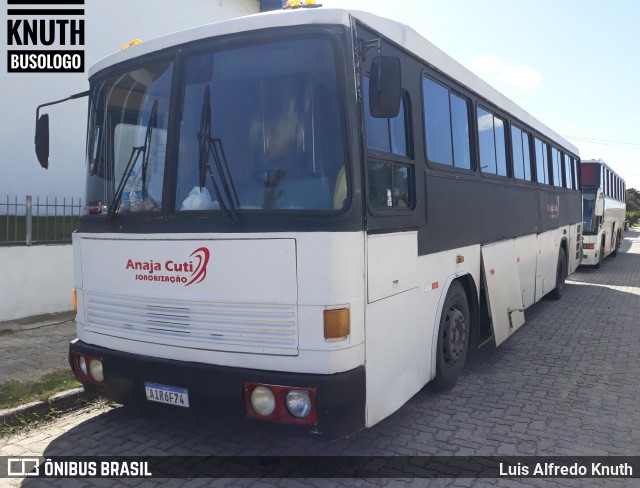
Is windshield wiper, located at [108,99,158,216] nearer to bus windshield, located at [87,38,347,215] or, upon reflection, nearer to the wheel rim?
bus windshield, located at [87,38,347,215]

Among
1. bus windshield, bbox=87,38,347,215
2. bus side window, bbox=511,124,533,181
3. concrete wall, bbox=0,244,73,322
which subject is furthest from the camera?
concrete wall, bbox=0,244,73,322

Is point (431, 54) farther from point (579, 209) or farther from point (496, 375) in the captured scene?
point (579, 209)

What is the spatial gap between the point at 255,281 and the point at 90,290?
62.3 inches

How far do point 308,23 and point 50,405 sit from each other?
379 centimetres

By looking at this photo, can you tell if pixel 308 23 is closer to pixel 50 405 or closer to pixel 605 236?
pixel 50 405

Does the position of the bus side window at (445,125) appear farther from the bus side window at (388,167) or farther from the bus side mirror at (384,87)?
the bus side mirror at (384,87)

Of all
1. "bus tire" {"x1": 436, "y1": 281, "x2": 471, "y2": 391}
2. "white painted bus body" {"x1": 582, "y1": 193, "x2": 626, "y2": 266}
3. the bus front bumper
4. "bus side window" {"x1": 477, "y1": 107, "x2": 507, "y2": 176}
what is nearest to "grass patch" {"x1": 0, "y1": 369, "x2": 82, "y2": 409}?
the bus front bumper

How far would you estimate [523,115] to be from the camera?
317 inches

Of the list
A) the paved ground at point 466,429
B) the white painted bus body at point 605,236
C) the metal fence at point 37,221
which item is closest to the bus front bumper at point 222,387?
the paved ground at point 466,429

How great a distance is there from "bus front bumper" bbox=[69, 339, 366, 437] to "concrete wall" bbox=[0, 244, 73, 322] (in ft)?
14.6

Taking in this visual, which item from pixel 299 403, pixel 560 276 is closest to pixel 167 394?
pixel 299 403

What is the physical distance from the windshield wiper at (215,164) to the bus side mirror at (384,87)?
992mm

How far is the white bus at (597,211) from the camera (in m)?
15.9

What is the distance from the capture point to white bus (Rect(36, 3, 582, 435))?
339 centimetres
